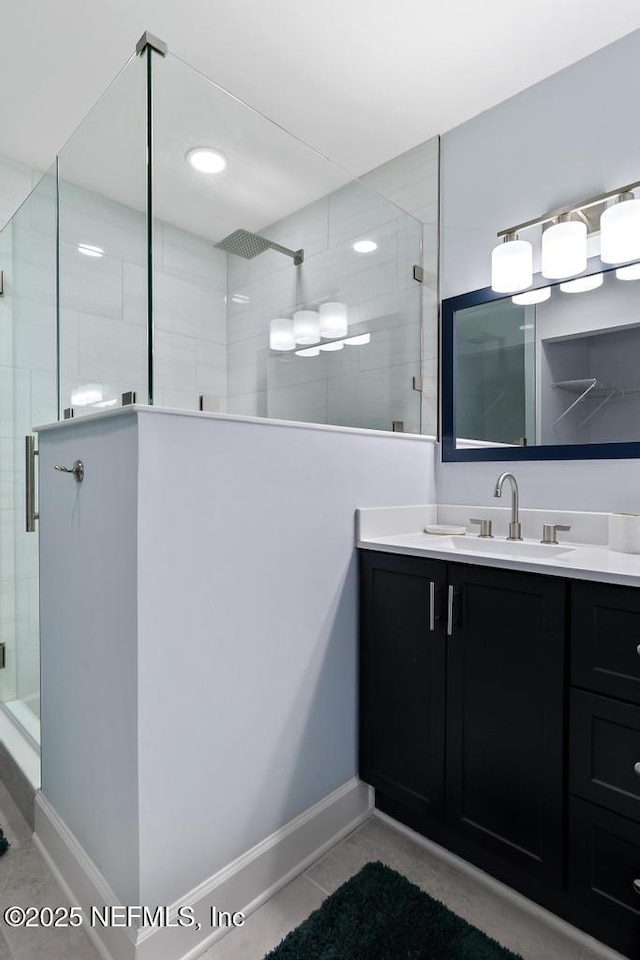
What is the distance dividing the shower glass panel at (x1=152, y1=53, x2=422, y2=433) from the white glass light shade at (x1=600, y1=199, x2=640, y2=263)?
0.70 metres

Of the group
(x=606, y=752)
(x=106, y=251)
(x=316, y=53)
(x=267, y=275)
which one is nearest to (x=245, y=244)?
(x=267, y=275)

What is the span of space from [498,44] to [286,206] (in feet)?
2.90

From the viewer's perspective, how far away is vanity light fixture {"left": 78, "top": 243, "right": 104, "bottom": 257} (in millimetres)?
1396

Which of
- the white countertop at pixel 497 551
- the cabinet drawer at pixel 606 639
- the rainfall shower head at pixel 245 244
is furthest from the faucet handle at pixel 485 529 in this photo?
the rainfall shower head at pixel 245 244

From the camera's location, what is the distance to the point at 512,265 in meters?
1.79

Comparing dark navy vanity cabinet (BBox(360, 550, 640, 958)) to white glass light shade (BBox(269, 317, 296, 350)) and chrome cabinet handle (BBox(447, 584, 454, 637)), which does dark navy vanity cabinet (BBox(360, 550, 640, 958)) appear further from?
white glass light shade (BBox(269, 317, 296, 350))

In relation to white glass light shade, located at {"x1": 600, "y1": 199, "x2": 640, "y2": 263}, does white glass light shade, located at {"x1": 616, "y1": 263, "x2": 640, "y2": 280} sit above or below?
below

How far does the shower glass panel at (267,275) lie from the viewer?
128cm

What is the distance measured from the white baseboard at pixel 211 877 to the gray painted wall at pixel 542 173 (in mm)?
1143

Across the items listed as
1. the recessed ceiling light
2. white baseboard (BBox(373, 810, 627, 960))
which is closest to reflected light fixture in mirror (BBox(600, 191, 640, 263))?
the recessed ceiling light

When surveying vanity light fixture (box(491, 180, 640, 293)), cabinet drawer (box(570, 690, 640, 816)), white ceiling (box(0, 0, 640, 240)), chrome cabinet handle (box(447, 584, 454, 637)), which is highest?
white ceiling (box(0, 0, 640, 240))

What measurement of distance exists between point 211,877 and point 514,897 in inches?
30.5

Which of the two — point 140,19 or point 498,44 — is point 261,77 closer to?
point 140,19

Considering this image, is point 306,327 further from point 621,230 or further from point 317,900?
point 317,900
